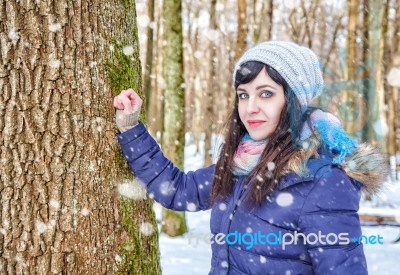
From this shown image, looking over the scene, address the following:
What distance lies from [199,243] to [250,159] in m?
5.51

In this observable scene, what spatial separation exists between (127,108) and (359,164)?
1103 mm

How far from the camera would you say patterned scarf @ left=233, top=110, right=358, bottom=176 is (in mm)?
2107

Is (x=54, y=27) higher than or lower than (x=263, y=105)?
higher

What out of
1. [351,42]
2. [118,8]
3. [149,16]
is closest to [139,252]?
[118,8]

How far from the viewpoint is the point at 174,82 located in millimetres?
7555

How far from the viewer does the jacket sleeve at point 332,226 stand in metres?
1.87

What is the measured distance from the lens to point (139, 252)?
225cm

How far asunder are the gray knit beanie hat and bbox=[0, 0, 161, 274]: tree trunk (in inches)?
27.9

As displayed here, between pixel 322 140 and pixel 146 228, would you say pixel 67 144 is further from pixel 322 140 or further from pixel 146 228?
pixel 322 140

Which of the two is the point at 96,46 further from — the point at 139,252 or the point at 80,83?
the point at 139,252

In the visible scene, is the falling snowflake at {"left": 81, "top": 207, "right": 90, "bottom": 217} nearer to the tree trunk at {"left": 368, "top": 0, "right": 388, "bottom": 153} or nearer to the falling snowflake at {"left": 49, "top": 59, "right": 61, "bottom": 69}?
the falling snowflake at {"left": 49, "top": 59, "right": 61, "bottom": 69}

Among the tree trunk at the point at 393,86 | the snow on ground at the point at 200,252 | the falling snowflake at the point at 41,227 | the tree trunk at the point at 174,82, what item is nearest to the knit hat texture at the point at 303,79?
the falling snowflake at the point at 41,227

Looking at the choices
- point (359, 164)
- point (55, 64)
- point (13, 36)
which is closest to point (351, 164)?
point (359, 164)

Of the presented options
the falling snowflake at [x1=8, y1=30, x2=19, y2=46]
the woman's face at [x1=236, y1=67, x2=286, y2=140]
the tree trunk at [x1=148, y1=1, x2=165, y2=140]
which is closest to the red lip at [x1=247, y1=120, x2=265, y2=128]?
the woman's face at [x1=236, y1=67, x2=286, y2=140]
